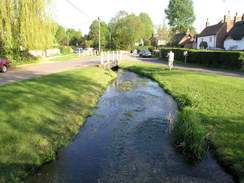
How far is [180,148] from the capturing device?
5973 millimetres

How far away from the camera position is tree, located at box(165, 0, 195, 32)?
7538 cm

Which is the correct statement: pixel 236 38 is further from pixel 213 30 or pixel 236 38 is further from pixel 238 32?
pixel 213 30

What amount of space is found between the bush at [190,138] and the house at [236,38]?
3807cm

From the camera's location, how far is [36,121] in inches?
269

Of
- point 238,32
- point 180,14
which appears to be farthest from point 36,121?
point 180,14

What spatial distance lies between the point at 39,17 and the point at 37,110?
16.4 meters

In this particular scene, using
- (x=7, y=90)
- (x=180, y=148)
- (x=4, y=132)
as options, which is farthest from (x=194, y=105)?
(x=7, y=90)

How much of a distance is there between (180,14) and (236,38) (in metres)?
41.6

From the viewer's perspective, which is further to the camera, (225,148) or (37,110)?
(37,110)

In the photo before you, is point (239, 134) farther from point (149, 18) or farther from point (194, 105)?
point (149, 18)

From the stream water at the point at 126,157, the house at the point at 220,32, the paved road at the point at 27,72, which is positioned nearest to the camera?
the stream water at the point at 126,157

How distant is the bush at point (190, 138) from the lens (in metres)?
5.61

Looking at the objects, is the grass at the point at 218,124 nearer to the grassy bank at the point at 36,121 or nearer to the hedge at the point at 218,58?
the grassy bank at the point at 36,121

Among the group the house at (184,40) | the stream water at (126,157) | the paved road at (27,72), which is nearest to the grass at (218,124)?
the stream water at (126,157)
